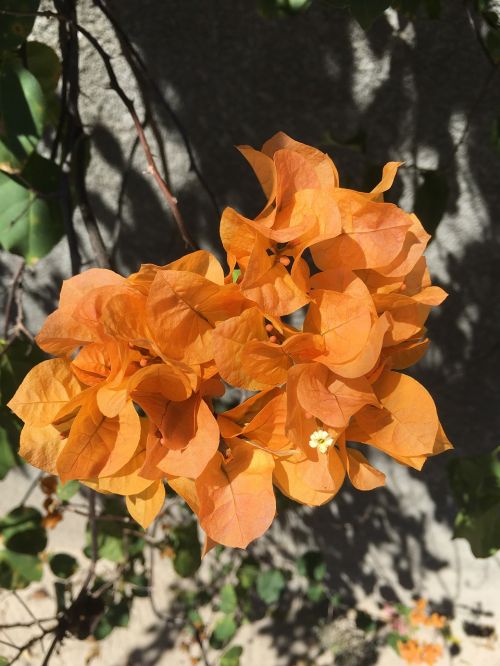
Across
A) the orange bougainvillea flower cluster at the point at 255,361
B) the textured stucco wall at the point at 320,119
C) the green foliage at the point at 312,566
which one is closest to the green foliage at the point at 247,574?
the green foliage at the point at 312,566

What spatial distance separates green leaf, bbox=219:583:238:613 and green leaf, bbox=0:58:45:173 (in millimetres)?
1215

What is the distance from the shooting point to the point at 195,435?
1.15 ft

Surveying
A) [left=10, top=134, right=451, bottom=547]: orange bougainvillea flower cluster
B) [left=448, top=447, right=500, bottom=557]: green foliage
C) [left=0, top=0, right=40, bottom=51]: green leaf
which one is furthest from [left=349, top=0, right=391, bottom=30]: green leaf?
[left=448, top=447, right=500, bottom=557]: green foliage

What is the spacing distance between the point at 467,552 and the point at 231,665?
2.10 ft

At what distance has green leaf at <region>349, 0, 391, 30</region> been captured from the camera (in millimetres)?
465

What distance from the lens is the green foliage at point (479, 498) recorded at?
77 cm

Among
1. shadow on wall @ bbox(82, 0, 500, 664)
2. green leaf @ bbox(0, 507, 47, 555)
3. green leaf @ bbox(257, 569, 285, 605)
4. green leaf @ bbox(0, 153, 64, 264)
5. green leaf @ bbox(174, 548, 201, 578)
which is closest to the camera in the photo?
green leaf @ bbox(0, 153, 64, 264)

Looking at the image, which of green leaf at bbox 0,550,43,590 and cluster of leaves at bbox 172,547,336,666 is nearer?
green leaf at bbox 0,550,43,590

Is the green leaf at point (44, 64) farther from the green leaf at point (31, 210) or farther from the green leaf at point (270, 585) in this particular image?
the green leaf at point (270, 585)

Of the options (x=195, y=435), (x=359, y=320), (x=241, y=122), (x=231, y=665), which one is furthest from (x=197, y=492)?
(x=231, y=665)

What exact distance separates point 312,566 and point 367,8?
4.35 ft

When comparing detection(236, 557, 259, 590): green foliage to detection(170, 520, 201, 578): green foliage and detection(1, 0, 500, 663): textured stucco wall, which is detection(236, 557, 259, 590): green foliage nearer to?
detection(170, 520, 201, 578): green foliage

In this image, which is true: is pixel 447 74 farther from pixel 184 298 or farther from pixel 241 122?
pixel 184 298

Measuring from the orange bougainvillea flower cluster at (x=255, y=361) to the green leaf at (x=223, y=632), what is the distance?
120cm
